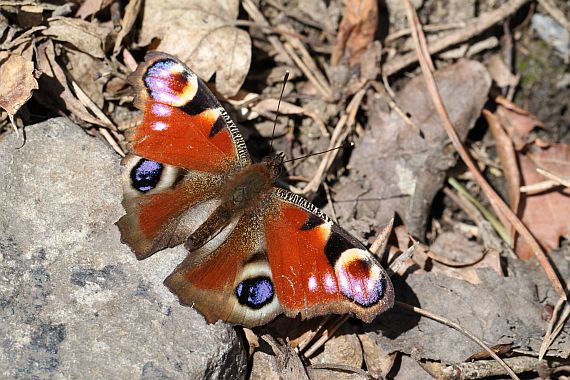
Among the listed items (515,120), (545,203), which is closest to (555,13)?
(515,120)

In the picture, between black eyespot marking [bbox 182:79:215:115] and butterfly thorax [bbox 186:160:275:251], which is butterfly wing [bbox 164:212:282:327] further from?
black eyespot marking [bbox 182:79:215:115]

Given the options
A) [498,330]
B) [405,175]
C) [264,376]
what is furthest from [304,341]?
[405,175]

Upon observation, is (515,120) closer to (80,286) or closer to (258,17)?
(258,17)

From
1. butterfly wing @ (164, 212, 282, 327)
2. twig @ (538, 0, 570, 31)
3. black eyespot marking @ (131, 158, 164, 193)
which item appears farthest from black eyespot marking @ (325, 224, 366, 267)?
twig @ (538, 0, 570, 31)

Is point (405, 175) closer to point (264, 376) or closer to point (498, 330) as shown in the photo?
point (498, 330)

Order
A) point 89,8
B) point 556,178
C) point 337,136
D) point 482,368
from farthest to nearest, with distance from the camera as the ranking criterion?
1. point 337,136
2. point 556,178
3. point 89,8
4. point 482,368

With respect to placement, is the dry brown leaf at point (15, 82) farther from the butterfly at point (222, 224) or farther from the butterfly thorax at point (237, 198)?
the butterfly thorax at point (237, 198)

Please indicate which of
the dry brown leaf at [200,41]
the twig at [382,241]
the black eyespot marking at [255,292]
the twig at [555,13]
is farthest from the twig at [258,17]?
the twig at [555,13]
